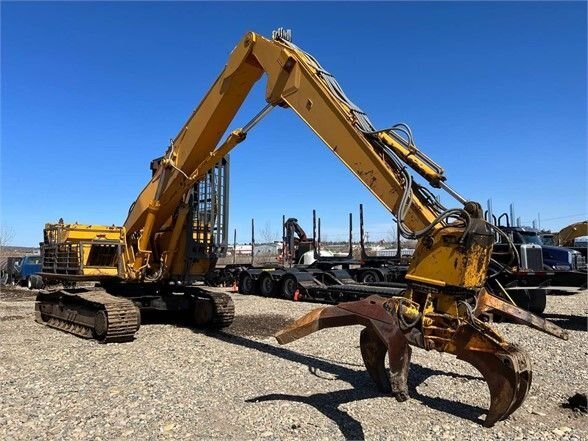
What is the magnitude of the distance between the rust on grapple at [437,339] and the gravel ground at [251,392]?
0.47 metres

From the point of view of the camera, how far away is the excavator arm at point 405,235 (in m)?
5.57

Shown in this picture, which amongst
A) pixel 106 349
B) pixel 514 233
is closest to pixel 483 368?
pixel 106 349

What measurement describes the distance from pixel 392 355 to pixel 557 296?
18.0 meters

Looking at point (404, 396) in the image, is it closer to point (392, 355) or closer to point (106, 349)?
point (392, 355)

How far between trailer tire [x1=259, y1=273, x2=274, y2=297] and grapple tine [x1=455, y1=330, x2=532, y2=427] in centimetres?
1529

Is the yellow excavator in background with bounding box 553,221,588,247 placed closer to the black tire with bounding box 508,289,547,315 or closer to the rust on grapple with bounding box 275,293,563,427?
the black tire with bounding box 508,289,547,315

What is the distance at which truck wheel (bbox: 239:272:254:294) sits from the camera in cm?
2214

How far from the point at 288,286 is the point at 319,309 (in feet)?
43.6

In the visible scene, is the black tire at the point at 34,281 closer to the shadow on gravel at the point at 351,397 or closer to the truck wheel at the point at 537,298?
the shadow on gravel at the point at 351,397

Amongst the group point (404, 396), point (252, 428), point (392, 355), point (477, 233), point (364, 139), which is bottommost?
point (252, 428)

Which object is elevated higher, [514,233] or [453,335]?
[514,233]

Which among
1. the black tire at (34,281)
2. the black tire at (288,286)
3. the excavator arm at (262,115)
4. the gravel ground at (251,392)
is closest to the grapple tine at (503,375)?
the gravel ground at (251,392)

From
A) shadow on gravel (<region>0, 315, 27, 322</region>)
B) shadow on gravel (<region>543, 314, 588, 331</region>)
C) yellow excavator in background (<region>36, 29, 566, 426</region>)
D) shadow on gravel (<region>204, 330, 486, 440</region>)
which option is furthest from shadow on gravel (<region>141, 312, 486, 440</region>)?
shadow on gravel (<region>543, 314, 588, 331</region>)

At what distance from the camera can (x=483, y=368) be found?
18.3ft
